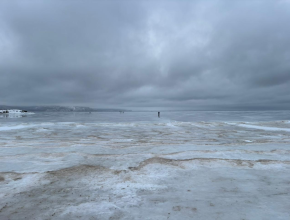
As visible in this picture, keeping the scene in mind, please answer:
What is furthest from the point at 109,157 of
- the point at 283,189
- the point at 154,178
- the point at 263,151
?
the point at 263,151

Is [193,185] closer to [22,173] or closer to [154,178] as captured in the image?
[154,178]

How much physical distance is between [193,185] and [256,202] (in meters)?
1.45

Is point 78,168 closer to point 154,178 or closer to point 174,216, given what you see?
point 154,178

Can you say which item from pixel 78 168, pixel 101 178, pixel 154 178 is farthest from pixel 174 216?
pixel 78 168

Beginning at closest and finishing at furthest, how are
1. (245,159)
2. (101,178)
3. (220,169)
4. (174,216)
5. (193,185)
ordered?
1. (174,216)
2. (193,185)
3. (101,178)
4. (220,169)
5. (245,159)

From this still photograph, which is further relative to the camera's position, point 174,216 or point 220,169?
point 220,169

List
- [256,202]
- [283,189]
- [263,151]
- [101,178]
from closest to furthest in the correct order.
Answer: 1. [256,202]
2. [283,189]
3. [101,178]
4. [263,151]

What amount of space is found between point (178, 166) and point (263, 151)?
5.15 meters

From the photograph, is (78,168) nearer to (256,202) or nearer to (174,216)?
(174,216)

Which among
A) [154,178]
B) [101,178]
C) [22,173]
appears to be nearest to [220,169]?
[154,178]

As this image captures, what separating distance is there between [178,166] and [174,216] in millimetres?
3039

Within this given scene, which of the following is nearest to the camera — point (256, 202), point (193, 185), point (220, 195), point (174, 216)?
point (174, 216)

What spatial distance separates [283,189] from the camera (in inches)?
172

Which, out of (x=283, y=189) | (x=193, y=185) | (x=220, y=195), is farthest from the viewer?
(x=193, y=185)
